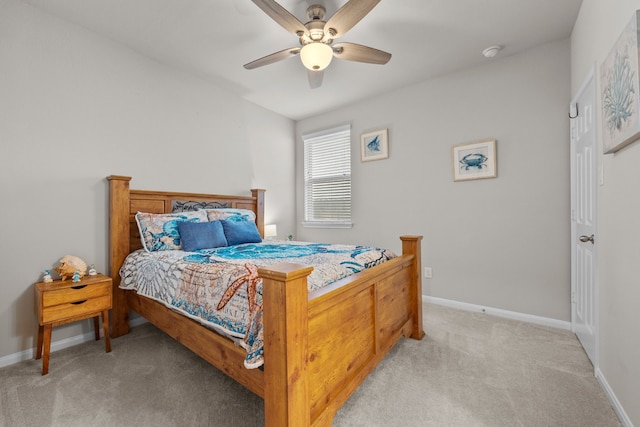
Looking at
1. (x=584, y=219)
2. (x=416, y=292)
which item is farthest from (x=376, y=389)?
(x=584, y=219)

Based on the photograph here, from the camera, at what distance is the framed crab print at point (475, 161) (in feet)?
9.59

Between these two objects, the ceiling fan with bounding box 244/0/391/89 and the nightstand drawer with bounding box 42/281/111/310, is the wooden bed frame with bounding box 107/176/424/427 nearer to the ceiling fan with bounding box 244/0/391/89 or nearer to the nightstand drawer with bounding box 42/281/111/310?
the nightstand drawer with bounding box 42/281/111/310

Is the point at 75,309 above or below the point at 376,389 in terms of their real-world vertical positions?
above

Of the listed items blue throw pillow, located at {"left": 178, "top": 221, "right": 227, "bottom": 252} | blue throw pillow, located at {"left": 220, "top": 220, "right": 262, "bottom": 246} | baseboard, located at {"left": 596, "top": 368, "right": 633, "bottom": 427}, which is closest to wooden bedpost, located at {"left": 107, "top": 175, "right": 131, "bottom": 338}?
blue throw pillow, located at {"left": 178, "top": 221, "right": 227, "bottom": 252}

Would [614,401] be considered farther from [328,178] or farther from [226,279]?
[328,178]

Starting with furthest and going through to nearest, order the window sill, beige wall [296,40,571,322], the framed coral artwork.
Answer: the window sill → beige wall [296,40,571,322] → the framed coral artwork

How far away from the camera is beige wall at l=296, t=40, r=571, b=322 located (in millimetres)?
2627

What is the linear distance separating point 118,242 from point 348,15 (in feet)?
8.59

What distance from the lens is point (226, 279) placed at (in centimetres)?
151

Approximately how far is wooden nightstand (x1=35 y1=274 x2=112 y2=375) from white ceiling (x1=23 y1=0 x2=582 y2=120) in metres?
2.13

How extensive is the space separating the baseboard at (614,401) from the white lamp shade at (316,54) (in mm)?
2705

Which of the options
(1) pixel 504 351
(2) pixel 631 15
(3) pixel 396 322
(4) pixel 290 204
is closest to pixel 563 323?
(1) pixel 504 351

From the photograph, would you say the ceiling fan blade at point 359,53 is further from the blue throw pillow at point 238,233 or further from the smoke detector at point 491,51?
the blue throw pillow at point 238,233

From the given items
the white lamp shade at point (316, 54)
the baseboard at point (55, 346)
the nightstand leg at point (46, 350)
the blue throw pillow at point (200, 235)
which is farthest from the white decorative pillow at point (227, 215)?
the white lamp shade at point (316, 54)
